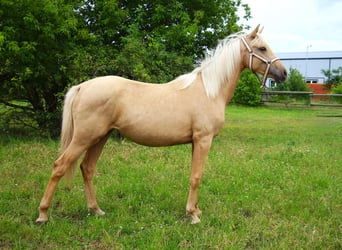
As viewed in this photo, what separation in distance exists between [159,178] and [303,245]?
2.75 metres

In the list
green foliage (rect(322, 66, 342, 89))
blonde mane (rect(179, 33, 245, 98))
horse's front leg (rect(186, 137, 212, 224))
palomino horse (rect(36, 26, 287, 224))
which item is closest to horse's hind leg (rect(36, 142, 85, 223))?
palomino horse (rect(36, 26, 287, 224))

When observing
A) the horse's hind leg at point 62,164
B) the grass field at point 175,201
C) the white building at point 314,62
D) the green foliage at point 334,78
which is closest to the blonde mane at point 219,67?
the horse's hind leg at point 62,164

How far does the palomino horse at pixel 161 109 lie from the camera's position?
13.6 feet

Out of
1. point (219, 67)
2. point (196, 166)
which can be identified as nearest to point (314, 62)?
point (219, 67)

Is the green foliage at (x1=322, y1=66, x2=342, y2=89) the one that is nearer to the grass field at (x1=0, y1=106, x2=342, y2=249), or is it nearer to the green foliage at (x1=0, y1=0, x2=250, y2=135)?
the green foliage at (x1=0, y1=0, x2=250, y2=135)

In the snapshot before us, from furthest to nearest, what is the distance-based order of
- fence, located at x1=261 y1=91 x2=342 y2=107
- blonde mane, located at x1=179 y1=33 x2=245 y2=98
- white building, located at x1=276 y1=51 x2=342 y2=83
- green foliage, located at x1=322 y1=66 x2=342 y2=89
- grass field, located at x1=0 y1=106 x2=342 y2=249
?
white building, located at x1=276 y1=51 x2=342 y2=83, green foliage, located at x1=322 y1=66 x2=342 y2=89, fence, located at x1=261 y1=91 x2=342 y2=107, blonde mane, located at x1=179 y1=33 x2=245 y2=98, grass field, located at x1=0 y1=106 x2=342 y2=249

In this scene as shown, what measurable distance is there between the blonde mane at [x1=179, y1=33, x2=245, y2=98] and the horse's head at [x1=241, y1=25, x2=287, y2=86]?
0.39 ft

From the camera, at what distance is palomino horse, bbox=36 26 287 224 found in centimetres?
416

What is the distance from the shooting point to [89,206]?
454cm

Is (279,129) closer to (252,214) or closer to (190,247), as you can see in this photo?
(252,214)

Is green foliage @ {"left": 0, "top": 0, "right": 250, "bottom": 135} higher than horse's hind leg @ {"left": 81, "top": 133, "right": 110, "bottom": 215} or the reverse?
higher

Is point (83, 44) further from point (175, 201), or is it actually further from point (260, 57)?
point (260, 57)

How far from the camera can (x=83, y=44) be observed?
32.4 feet

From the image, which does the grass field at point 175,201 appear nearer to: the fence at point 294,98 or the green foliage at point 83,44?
the green foliage at point 83,44
